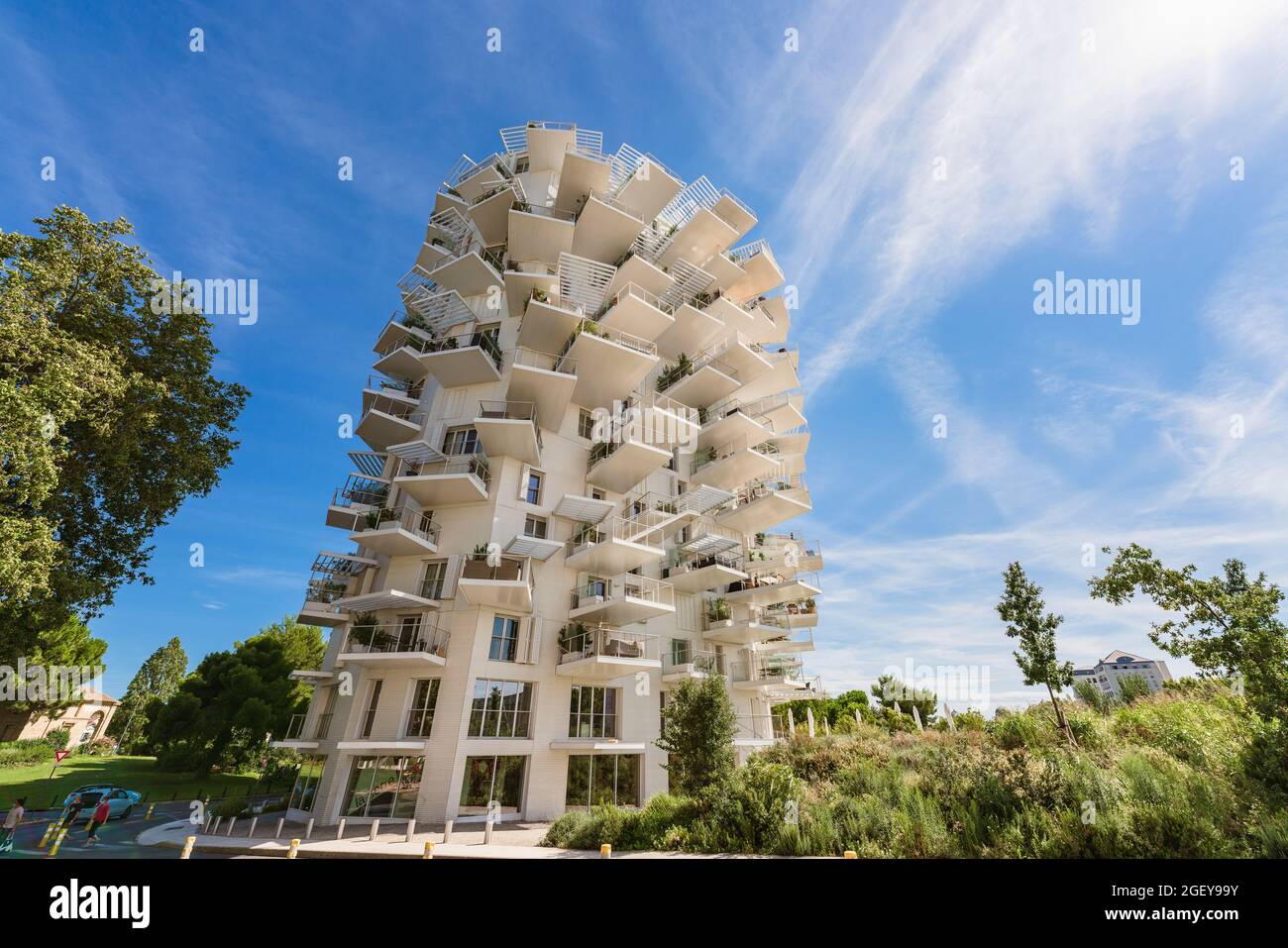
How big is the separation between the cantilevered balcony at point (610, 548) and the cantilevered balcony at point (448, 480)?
4.56 metres

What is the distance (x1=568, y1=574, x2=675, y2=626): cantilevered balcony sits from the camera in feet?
67.6

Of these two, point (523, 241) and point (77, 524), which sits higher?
point (523, 241)

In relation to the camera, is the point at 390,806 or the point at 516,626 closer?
the point at 390,806

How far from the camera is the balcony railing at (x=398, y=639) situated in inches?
746

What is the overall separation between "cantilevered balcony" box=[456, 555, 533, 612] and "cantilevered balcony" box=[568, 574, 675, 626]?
2.65 m

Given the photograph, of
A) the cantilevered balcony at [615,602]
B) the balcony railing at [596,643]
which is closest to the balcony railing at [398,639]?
the balcony railing at [596,643]

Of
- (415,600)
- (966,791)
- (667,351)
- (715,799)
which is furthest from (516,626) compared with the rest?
(667,351)

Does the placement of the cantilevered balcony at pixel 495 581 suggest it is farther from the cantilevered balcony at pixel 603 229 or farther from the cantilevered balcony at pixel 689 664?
the cantilevered balcony at pixel 603 229

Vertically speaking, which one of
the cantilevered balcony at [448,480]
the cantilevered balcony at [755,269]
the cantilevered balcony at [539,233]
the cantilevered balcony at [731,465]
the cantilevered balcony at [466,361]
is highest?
the cantilevered balcony at [755,269]

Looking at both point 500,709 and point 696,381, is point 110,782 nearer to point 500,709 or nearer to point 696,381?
point 500,709
